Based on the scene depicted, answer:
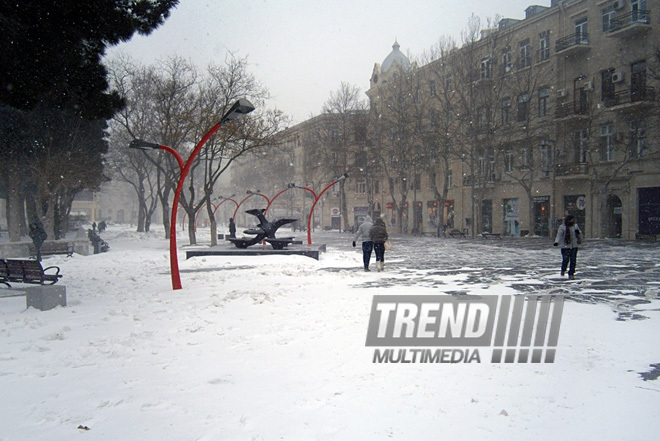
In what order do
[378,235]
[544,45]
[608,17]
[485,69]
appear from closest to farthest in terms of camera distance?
1. [378,235]
2. [608,17]
3. [544,45]
4. [485,69]

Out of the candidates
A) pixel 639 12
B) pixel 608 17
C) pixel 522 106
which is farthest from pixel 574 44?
pixel 522 106

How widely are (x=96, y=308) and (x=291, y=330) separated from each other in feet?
14.0

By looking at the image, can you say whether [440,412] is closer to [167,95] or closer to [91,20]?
[91,20]

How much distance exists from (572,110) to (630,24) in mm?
5926

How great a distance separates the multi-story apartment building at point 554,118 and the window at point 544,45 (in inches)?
4.6

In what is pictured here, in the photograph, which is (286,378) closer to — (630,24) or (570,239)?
(570,239)

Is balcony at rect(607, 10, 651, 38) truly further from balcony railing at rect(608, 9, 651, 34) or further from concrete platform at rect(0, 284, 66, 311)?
concrete platform at rect(0, 284, 66, 311)

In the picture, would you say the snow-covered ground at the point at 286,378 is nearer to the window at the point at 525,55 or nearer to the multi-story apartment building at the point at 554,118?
the multi-story apartment building at the point at 554,118

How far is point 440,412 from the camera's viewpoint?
407cm

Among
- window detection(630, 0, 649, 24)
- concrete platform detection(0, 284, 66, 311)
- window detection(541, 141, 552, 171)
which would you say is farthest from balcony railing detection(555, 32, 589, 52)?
concrete platform detection(0, 284, 66, 311)

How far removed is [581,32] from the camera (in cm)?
3219

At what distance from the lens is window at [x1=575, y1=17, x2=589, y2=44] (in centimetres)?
3195

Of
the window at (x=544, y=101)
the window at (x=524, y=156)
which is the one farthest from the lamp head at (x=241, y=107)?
the window at (x=544, y=101)

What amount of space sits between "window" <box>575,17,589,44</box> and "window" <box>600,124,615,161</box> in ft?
20.4
